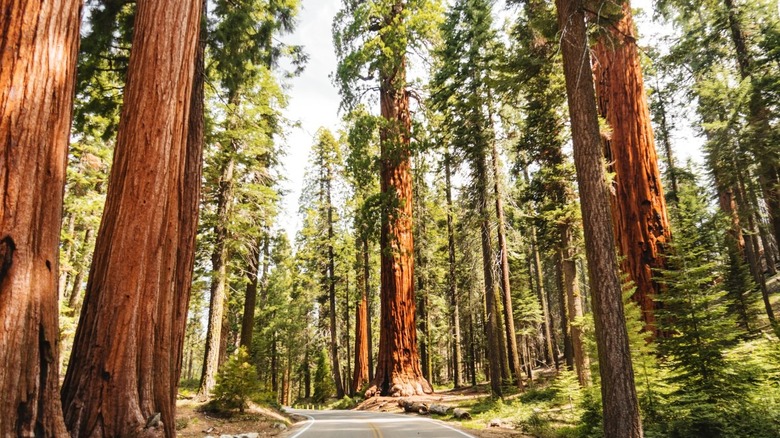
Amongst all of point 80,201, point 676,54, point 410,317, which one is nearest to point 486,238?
point 410,317

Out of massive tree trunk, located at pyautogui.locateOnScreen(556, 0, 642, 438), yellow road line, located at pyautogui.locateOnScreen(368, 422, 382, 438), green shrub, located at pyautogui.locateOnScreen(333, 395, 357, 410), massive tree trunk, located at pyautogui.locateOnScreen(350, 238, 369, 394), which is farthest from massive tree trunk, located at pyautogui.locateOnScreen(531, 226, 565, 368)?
massive tree trunk, located at pyautogui.locateOnScreen(556, 0, 642, 438)

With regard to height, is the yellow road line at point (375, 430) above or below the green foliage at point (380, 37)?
below

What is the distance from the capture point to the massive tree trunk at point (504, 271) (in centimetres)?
1731

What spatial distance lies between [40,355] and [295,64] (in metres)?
9.66

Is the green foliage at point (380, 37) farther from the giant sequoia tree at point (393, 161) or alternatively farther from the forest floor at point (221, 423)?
the forest floor at point (221, 423)

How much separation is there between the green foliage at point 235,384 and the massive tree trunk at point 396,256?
5.19 metres

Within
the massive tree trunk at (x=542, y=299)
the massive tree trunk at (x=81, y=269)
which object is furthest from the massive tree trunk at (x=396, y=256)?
the massive tree trunk at (x=81, y=269)

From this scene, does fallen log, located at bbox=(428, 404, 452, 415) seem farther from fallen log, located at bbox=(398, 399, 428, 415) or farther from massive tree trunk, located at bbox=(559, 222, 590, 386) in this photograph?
massive tree trunk, located at bbox=(559, 222, 590, 386)

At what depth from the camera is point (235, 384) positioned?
12.3m

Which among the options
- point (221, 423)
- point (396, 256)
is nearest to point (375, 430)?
point (221, 423)

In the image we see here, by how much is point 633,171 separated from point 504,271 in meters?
7.70

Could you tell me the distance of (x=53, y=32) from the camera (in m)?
3.80

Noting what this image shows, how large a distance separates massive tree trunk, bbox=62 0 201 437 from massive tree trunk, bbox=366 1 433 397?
31.7 feet

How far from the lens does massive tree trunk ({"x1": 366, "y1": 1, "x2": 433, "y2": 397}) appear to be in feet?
50.8
